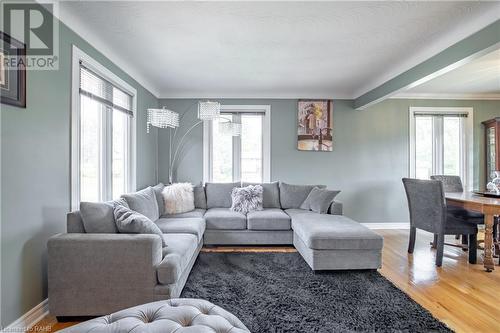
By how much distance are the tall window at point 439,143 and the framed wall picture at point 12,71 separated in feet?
18.9

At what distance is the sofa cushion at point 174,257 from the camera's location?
2.01m

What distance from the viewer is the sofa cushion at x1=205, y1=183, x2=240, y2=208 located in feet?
14.4

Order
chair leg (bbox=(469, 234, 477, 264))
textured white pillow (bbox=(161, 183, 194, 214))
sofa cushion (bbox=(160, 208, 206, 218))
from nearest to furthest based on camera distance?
chair leg (bbox=(469, 234, 477, 264)), sofa cushion (bbox=(160, 208, 206, 218)), textured white pillow (bbox=(161, 183, 194, 214))

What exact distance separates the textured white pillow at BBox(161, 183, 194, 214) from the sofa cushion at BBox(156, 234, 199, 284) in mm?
1089

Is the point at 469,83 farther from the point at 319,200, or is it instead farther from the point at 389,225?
the point at 319,200

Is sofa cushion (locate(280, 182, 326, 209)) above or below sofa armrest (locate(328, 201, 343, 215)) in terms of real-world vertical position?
above

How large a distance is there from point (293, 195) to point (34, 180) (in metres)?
3.44

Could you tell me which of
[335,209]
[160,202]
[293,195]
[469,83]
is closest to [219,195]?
[160,202]

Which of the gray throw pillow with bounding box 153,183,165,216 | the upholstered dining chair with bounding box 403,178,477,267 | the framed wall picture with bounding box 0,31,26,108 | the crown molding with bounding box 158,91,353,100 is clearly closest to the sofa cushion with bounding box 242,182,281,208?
the gray throw pillow with bounding box 153,183,165,216

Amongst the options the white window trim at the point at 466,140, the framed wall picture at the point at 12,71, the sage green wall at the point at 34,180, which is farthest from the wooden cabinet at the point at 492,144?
the framed wall picture at the point at 12,71

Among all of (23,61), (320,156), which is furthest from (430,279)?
(23,61)

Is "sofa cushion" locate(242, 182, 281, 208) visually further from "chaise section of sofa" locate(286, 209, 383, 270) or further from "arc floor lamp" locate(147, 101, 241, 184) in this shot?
"chaise section of sofa" locate(286, 209, 383, 270)

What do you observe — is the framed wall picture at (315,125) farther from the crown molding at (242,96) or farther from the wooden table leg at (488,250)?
the wooden table leg at (488,250)

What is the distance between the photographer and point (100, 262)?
2.00 meters
